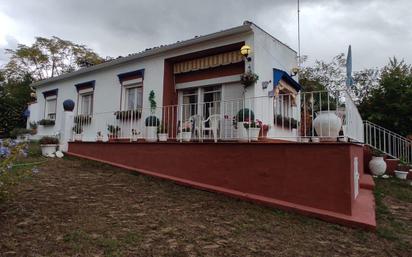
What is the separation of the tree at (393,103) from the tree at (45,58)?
22.3m

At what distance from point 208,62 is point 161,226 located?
19.3 ft

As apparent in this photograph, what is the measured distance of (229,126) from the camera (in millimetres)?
7480

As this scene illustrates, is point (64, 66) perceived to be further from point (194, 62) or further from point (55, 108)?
point (194, 62)

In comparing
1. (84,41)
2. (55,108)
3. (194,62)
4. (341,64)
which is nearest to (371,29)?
(341,64)

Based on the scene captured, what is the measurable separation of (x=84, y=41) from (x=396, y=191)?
29.2 meters

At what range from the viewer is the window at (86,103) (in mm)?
12312

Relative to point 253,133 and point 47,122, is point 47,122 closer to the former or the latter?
point 47,122

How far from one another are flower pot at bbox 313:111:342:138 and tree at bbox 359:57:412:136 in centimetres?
1126

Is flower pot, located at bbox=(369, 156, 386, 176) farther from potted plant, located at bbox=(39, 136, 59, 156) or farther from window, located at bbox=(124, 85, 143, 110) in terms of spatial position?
potted plant, located at bbox=(39, 136, 59, 156)

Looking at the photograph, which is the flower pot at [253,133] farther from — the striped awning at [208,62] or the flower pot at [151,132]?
the flower pot at [151,132]

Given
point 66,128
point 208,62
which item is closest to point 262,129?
point 208,62

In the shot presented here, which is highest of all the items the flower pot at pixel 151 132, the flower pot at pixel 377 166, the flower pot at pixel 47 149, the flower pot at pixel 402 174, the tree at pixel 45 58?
the tree at pixel 45 58

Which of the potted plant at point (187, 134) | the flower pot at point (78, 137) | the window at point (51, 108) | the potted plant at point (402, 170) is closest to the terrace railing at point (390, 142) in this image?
the potted plant at point (402, 170)

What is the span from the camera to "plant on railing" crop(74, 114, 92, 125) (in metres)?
10.4
